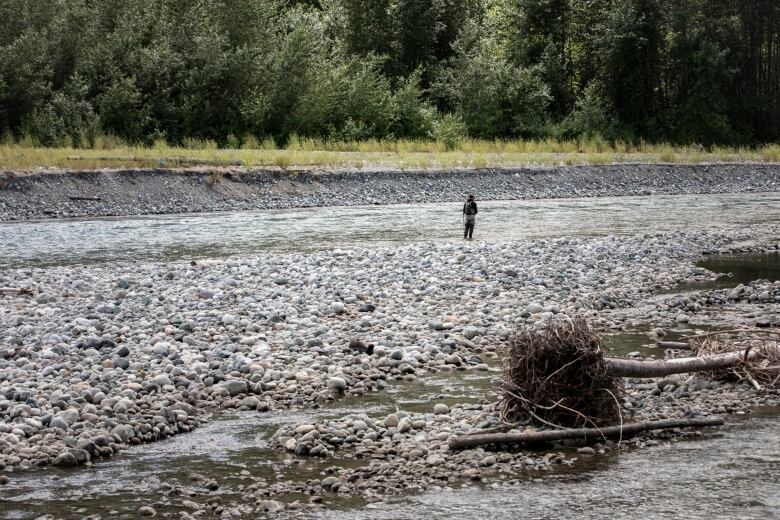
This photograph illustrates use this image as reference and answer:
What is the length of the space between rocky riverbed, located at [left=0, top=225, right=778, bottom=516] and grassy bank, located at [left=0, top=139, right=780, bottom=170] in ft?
62.2

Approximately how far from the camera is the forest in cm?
5159

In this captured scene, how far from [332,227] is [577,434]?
74.9 ft

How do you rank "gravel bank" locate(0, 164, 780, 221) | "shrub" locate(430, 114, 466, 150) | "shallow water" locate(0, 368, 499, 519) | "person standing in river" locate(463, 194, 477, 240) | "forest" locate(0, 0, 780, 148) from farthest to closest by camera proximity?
"shrub" locate(430, 114, 466, 150) < "forest" locate(0, 0, 780, 148) < "gravel bank" locate(0, 164, 780, 221) < "person standing in river" locate(463, 194, 477, 240) < "shallow water" locate(0, 368, 499, 519)

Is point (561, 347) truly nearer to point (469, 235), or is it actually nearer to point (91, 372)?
point (91, 372)

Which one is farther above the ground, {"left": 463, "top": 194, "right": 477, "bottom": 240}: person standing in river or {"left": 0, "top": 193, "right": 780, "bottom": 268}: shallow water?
{"left": 463, "top": 194, "right": 477, "bottom": 240}: person standing in river

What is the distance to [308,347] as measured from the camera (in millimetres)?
13836

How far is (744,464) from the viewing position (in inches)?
363

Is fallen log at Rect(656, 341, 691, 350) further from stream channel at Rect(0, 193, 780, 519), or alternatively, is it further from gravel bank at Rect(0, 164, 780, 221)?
gravel bank at Rect(0, 164, 780, 221)

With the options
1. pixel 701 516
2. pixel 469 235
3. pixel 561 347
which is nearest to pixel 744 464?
pixel 701 516

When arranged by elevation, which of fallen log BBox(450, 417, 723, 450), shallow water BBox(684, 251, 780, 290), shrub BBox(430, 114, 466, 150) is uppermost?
shrub BBox(430, 114, 466, 150)

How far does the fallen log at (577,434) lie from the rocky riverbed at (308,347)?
4.8 inches

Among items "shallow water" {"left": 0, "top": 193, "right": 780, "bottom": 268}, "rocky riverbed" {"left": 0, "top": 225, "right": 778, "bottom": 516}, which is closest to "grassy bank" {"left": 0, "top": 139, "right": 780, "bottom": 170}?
"shallow water" {"left": 0, "top": 193, "right": 780, "bottom": 268}

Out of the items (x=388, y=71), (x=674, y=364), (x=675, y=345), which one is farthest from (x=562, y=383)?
(x=388, y=71)

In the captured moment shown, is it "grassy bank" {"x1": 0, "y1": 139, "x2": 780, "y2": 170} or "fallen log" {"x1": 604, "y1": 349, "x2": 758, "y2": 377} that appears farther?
"grassy bank" {"x1": 0, "y1": 139, "x2": 780, "y2": 170}
